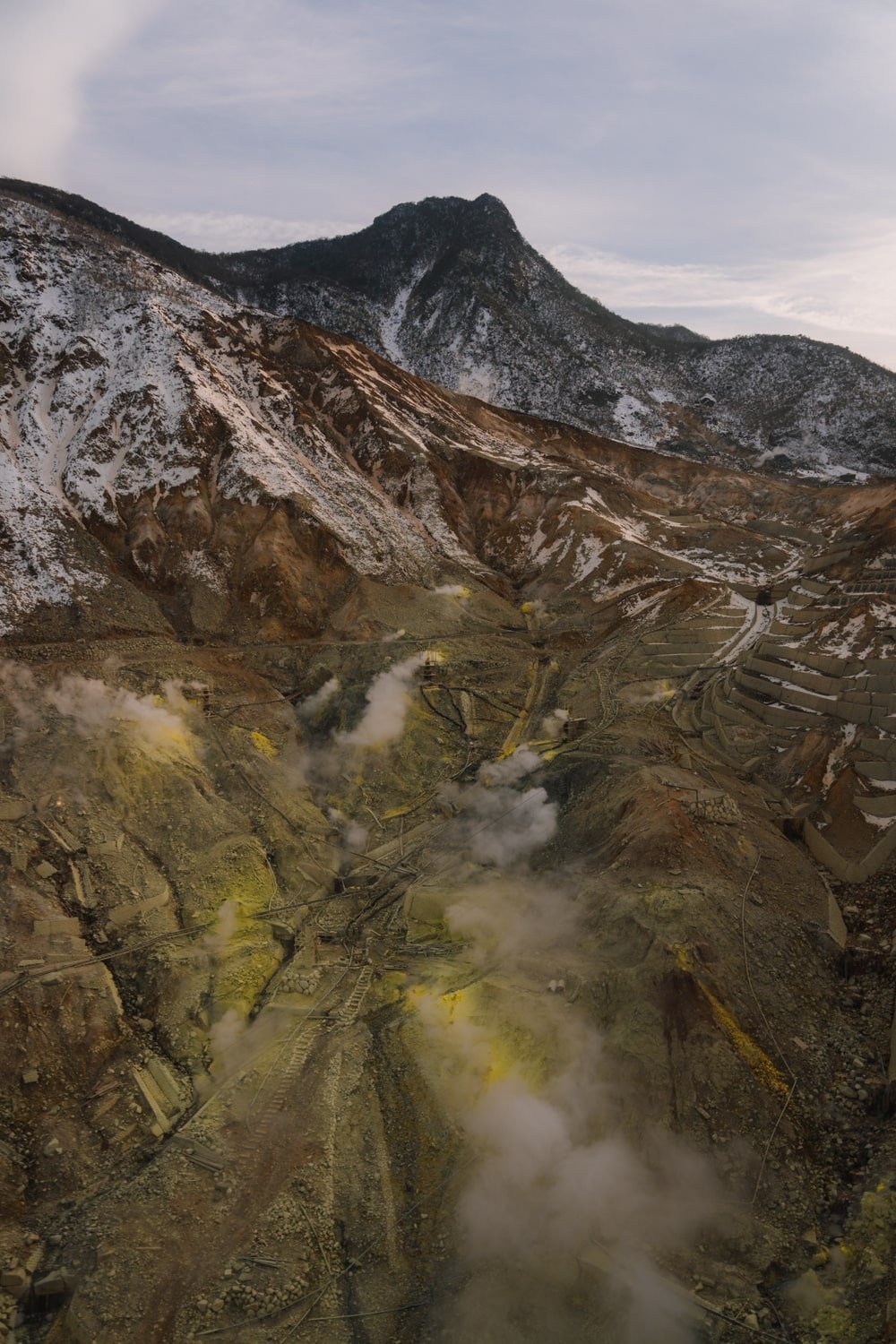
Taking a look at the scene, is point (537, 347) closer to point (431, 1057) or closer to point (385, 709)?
point (385, 709)

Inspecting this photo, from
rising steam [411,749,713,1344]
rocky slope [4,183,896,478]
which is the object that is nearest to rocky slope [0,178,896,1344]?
rising steam [411,749,713,1344]

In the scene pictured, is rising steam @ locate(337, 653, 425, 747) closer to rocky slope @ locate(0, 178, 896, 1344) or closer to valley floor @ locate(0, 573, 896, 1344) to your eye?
rocky slope @ locate(0, 178, 896, 1344)

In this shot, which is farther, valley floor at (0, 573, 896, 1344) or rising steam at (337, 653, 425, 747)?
rising steam at (337, 653, 425, 747)

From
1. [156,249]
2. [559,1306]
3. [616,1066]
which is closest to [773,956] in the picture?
[616,1066]

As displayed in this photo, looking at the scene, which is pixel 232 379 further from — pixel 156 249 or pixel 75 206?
pixel 156 249

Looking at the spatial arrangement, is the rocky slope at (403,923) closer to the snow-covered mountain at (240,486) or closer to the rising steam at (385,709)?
the rising steam at (385,709)

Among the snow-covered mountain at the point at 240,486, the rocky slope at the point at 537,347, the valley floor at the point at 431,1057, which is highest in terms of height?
the rocky slope at the point at 537,347

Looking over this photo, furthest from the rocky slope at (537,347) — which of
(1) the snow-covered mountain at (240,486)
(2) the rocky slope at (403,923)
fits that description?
(2) the rocky slope at (403,923)
